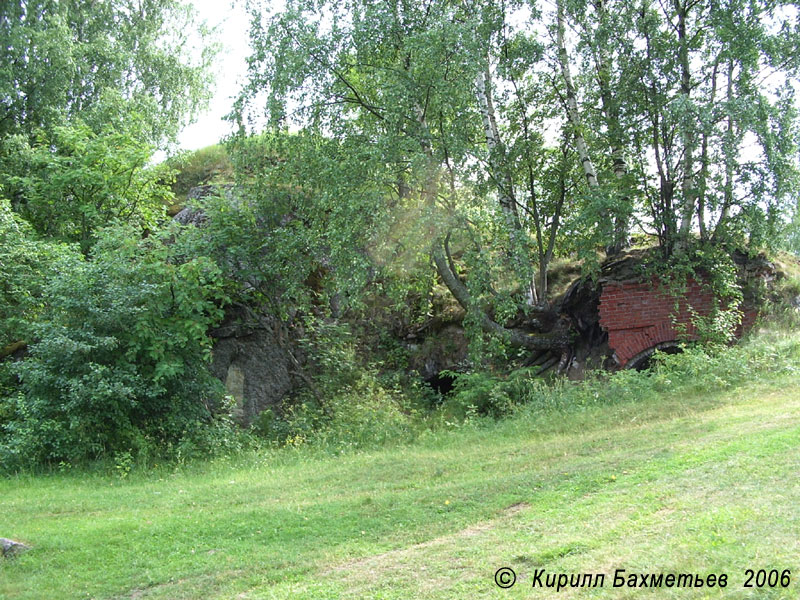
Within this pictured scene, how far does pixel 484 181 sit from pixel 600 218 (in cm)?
225

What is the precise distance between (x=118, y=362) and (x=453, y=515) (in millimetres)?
7042

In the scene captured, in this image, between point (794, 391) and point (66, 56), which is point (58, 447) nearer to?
point (794, 391)

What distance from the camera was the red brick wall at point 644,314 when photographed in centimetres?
1311

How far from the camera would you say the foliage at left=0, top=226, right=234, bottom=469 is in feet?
34.8

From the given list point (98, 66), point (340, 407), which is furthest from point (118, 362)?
point (98, 66)

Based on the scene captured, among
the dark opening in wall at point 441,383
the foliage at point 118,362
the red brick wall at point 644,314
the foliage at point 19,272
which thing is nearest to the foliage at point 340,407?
the dark opening in wall at point 441,383

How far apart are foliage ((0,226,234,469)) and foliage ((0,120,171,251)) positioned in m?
2.88

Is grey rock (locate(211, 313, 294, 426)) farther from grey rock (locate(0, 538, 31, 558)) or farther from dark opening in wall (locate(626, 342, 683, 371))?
grey rock (locate(0, 538, 31, 558))

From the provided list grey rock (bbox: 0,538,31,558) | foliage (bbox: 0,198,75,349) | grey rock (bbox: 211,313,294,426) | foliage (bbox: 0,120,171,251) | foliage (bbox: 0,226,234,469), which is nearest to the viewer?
grey rock (bbox: 0,538,31,558)

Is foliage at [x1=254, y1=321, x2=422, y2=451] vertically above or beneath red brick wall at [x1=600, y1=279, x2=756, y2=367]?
beneath

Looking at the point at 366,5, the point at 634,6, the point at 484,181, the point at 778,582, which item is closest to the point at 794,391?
the point at 484,181

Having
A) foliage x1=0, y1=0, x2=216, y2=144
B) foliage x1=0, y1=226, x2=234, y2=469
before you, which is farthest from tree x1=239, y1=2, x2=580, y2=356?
foliage x1=0, y1=0, x2=216, y2=144

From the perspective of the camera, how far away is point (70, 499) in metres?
8.67

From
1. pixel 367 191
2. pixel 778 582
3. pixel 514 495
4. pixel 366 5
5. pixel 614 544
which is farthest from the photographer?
pixel 366 5
